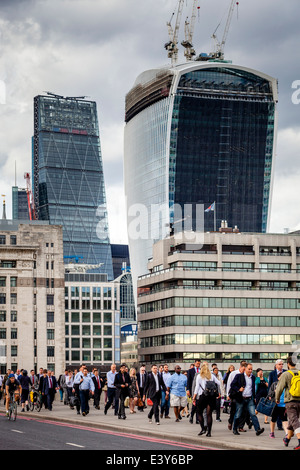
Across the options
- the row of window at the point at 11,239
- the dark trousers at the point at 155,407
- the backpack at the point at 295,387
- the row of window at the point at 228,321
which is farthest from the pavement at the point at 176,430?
the row of window at the point at 11,239

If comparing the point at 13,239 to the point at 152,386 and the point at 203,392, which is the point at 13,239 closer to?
the point at 152,386

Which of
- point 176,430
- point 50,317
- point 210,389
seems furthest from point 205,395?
point 50,317

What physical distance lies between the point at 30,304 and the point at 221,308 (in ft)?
99.2

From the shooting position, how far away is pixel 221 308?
460 feet

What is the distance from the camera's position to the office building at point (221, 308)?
139375mm

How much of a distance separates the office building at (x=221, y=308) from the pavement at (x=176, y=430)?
9035cm

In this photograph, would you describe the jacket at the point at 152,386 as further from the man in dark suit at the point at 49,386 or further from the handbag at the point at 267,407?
the man in dark suit at the point at 49,386

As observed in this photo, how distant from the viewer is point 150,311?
14900 centimetres

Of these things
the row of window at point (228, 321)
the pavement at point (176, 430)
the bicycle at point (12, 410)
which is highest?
the row of window at point (228, 321)

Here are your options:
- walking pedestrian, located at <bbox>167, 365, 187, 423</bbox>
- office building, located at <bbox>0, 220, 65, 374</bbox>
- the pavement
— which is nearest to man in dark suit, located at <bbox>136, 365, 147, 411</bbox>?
the pavement

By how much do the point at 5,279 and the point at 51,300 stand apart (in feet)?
27.3

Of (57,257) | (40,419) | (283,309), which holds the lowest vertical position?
(40,419)

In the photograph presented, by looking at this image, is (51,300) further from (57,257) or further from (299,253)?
(299,253)
